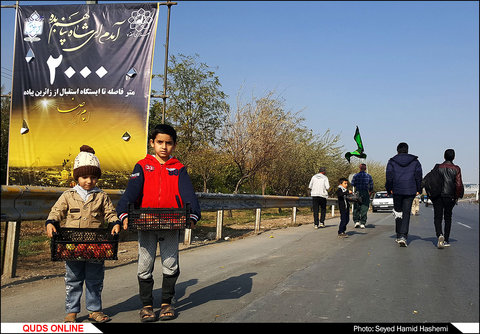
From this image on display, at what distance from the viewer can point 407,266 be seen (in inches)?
266

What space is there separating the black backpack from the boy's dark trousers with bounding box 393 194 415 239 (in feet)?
1.68

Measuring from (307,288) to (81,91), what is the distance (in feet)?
23.6

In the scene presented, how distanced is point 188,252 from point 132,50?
15.8 feet

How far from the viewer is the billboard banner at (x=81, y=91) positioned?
10.4 metres

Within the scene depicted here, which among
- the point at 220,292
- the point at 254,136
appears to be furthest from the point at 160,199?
the point at 254,136

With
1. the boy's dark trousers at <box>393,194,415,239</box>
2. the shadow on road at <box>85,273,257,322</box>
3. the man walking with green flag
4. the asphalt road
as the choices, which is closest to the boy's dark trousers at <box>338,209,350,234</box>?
the boy's dark trousers at <box>393,194,415,239</box>

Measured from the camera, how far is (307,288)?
18.0 feet

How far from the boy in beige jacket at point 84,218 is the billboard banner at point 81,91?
6.14 metres

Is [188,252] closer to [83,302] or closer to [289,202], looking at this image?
[83,302]

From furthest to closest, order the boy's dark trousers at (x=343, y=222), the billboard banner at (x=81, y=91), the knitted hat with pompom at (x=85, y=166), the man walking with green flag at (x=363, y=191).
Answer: the man walking with green flag at (x=363, y=191) → the boy's dark trousers at (x=343, y=222) → the billboard banner at (x=81, y=91) → the knitted hat with pompom at (x=85, y=166)

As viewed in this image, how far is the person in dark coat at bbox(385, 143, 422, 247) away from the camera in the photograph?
8.86m

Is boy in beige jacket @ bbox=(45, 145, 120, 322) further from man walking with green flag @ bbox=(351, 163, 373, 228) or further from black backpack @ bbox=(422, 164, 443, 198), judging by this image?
man walking with green flag @ bbox=(351, 163, 373, 228)

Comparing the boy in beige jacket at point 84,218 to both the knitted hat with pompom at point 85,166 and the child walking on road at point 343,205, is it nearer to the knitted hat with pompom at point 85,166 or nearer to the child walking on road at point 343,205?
the knitted hat with pompom at point 85,166

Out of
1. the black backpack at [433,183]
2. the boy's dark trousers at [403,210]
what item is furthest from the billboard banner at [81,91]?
the black backpack at [433,183]
